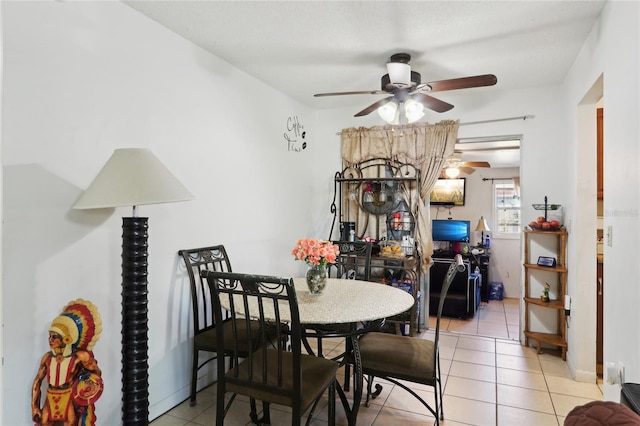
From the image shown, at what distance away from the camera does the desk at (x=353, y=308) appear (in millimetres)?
1936

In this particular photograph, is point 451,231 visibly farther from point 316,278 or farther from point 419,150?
point 316,278

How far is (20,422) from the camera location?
177 centimetres

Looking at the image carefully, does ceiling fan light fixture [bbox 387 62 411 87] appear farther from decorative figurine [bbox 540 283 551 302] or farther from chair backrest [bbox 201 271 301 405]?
decorative figurine [bbox 540 283 551 302]

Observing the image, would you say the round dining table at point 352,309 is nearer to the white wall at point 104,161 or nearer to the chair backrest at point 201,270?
the chair backrest at point 201,270

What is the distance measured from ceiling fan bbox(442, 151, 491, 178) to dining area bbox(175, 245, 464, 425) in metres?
2.45

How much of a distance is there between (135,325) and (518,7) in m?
2.67

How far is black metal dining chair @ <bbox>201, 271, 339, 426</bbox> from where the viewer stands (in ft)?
5.74

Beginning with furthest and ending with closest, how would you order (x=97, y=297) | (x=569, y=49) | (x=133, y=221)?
(x=569, y=49) → (x=97, y=297) → (x=133, y=221)

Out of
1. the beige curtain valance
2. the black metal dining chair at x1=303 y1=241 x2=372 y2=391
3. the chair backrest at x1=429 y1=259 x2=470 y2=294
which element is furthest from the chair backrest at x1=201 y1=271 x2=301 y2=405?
the chair backrest at x1=429 y1=259 x2=470 y2=294

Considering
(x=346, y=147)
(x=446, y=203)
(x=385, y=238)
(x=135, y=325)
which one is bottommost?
(x=135, y=325)

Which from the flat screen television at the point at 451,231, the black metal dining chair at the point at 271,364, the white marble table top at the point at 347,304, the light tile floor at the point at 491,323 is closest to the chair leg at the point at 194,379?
the white marble table top at the point at 347,304

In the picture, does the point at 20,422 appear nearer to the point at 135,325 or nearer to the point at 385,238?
the point at 135,325

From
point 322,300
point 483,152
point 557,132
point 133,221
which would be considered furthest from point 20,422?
point 483,152

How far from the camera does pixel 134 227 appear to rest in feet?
6.24
